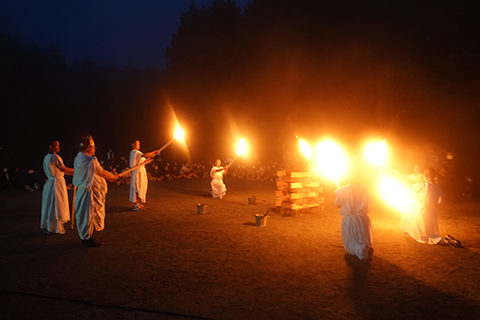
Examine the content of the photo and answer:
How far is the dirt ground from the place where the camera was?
4414mm

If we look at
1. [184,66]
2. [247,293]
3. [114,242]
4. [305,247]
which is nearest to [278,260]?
[305,247]

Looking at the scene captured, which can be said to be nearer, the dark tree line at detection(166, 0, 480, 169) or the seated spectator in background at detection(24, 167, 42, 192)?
the seated spectator in background at detection(24, 167, 42, 192)

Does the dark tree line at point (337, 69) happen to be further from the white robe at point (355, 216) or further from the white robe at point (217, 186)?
the white robe at point (355, 216)

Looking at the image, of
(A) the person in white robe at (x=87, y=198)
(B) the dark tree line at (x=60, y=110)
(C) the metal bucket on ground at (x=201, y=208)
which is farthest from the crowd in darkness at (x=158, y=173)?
(A) the person in white robe at (x=87, y=198)

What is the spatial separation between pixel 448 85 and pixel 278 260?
17.6 metres

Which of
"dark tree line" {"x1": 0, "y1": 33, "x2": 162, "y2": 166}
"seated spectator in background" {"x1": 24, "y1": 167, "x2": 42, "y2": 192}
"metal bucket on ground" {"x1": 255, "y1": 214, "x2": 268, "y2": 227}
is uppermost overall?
"dark tree line" {"x1": 0, "y1": 33, "x2": 162, "y2": 166}

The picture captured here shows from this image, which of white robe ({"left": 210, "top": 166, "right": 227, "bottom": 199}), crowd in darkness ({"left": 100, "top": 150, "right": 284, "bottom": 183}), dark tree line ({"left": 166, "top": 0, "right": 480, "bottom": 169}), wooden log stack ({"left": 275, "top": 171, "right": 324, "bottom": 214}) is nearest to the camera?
wooden log stack ({"left": 275, "top": 171, "right": 324, "bottom": 214})

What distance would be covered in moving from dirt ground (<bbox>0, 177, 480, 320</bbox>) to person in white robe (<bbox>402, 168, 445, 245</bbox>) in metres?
0.32

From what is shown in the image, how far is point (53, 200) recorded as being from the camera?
8352mm

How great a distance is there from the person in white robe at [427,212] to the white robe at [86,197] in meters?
7.68

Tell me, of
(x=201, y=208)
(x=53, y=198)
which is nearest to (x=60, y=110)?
(x=201, y=208)

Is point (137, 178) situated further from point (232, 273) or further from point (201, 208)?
point (232, 273)

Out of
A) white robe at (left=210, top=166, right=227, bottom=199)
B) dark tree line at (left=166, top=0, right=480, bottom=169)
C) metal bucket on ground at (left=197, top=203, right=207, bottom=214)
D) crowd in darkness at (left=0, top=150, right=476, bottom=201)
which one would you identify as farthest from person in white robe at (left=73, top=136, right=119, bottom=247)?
dark tree line at (left=166, top=0, right=480, bottom=169)

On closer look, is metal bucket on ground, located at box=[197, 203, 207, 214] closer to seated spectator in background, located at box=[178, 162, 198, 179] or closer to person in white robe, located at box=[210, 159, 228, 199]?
person in white robe, located at box=[210, 159, 228, 199]
